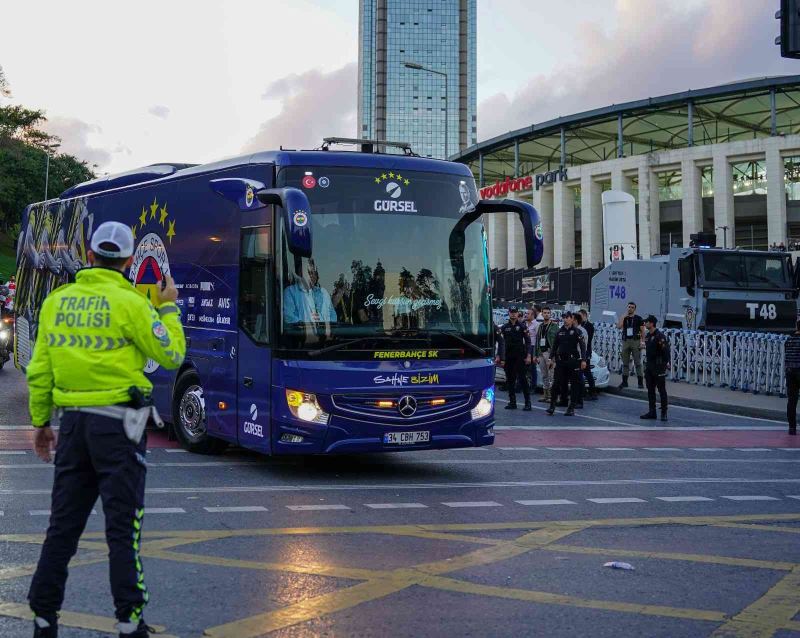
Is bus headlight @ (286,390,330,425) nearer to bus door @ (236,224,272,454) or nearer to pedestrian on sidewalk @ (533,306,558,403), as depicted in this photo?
bus door @ (236,224,272,454)

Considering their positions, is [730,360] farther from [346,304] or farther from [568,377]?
[346,304]

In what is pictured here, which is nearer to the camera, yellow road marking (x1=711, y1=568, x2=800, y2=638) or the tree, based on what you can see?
yellow road marking (x1=711, y1=568, x2=800, y2=638)

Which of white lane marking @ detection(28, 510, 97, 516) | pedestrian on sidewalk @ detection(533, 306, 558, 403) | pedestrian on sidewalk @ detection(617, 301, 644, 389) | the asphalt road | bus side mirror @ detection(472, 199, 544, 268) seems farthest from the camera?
pedestrian on sidewalk @ detection(617, 301, 644, 389)

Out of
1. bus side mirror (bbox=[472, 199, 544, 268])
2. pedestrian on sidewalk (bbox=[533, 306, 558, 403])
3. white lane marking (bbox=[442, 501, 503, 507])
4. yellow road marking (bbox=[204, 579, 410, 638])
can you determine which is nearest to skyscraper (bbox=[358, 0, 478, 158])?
pedestrian on sidewalk (bbox=[533, 306, 558, 403])

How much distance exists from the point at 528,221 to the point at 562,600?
5706 mm

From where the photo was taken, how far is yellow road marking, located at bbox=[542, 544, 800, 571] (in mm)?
7172

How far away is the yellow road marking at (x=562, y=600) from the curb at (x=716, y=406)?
14813mm

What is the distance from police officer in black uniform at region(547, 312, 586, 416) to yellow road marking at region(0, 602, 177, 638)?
1362cm

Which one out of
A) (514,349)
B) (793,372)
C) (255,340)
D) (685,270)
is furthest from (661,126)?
(255,340)

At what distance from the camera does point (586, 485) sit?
11.0m

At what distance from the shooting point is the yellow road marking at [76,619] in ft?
17.6

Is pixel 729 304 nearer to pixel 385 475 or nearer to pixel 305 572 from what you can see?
pixel 385 475

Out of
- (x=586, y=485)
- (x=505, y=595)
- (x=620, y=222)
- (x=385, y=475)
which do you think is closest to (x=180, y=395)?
(x=385, y=475)

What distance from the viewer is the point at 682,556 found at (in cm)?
740
